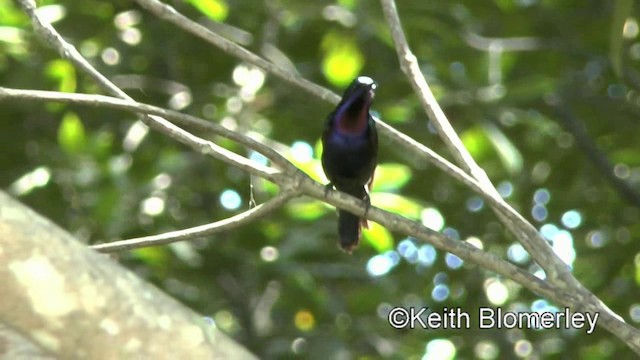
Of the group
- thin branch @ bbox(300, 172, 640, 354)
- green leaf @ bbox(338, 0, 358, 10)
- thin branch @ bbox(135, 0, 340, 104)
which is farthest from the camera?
green leaf @ bbox(338, 0, 358, 10)

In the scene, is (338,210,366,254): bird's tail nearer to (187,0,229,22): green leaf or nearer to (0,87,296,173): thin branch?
(187,0,229,22): green leaf

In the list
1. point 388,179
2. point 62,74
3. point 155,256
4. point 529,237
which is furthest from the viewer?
point 62,74

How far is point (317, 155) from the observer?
487 centimetres

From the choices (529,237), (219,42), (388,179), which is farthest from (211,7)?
(529,237)

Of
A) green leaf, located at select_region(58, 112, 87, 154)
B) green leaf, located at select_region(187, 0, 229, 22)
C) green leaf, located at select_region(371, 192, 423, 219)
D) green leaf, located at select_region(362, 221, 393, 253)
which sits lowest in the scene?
green leaf, located at select_region(58, 112, 87, 154)

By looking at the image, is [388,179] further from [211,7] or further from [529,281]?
[529,281]

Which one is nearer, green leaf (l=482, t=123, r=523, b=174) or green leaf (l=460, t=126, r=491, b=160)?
green leaf (l=482, t=123, r=523, b=174)

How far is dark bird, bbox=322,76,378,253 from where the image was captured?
14.4 ft

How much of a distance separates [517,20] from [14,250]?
15.1 ft

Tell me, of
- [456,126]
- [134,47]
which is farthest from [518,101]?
[134,47]

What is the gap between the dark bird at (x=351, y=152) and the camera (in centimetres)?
440

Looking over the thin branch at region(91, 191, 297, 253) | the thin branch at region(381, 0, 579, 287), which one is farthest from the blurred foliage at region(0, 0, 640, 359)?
the thin branch at region(91, 191, 297, 253)

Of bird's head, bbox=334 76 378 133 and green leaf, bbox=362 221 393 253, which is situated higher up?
bird's head, bbox=334 76 378 133

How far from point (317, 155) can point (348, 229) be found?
0.61 metres
